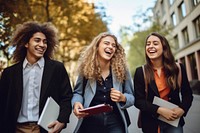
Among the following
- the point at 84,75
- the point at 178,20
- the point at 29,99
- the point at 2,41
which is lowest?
the point at 29,99

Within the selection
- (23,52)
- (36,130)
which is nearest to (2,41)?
(23,52)

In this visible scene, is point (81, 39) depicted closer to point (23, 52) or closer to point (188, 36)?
point (188, 36)

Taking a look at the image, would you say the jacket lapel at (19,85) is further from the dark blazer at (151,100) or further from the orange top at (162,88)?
the orange top at (162,88)

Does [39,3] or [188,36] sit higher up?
[39,3]

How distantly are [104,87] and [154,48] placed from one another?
822 millimetres

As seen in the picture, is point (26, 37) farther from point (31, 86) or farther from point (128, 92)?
point (128, 92)

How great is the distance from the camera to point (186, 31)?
86.7 ft

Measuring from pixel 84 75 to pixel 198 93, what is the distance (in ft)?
48.0

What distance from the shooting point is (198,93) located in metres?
16.0

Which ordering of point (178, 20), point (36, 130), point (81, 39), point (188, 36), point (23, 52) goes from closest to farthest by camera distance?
point (36, 130) < point (23, 52) < point (81, 39) < point (188, 36) < point (178, 20)

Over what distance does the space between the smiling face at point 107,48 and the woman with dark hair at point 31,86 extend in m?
0.57

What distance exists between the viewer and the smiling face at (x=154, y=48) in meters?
3.09

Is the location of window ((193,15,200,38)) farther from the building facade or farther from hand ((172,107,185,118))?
hand ((172,107,185,118))

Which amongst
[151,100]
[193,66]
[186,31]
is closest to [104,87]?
[151,100]
